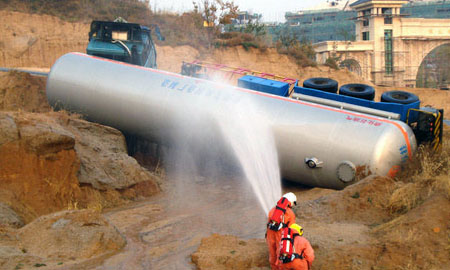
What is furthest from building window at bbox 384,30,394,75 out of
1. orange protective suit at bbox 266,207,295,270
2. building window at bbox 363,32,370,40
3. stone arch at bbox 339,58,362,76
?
orange protective suit at bbox 266,207,295,270

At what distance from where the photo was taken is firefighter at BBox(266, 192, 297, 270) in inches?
336

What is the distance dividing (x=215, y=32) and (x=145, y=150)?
25434mm

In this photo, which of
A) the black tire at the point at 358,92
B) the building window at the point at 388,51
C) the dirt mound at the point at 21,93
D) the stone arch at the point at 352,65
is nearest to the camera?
the black tire at the point at 358,92

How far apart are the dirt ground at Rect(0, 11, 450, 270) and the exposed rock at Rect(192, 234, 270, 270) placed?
2cm

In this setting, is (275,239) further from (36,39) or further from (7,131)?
(36,39)

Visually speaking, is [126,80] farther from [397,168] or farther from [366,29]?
[366,29]

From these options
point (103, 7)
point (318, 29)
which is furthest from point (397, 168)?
point (318, 29)

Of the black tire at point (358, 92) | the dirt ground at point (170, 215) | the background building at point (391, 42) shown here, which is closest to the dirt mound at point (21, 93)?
the dirt ground at point (170, 215)

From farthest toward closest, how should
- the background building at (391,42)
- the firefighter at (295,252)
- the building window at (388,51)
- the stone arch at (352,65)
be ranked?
the building window at (388,51) → the background building at (391,42) → the stone arch at (352,65) → the firefighter at (295,252)

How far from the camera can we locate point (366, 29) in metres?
66.4

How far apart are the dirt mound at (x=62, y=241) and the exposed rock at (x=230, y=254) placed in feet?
6.28

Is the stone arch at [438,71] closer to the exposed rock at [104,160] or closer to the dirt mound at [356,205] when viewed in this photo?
the exposed rock at [104,160]

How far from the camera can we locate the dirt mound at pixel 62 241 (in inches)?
372

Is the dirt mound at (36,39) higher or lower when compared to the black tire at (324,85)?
higher
